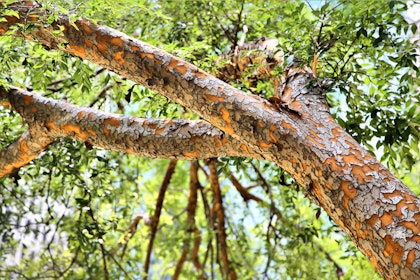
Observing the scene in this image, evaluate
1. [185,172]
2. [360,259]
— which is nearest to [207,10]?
[360,259]

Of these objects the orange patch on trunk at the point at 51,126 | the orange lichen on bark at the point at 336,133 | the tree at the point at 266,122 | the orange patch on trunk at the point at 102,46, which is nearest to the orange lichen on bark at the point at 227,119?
the tree at the point at 266,122

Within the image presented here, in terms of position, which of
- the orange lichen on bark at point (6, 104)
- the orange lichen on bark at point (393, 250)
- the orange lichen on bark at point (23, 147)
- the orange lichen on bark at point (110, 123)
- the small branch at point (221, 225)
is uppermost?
the small branch at point (221, 225)

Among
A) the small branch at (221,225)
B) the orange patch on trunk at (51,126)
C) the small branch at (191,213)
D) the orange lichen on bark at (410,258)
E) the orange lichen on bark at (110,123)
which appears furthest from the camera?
the small branch at (191,213)

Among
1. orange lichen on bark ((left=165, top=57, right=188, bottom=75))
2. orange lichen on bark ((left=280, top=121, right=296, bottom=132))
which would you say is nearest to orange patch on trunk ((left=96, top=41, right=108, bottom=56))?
orange lichen on bark ((left=165, top=57, right=188, bottom=75))

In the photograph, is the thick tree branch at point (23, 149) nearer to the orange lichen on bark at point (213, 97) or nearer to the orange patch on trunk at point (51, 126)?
the orange patch on trunk at point (51, 126)

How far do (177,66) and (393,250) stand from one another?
66 cm

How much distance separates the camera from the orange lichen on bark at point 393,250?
3.61 feet

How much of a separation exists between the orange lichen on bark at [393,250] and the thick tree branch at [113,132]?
512mm

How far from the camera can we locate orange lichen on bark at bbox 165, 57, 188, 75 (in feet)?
4.92

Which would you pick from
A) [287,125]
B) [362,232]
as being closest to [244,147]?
[287,125]

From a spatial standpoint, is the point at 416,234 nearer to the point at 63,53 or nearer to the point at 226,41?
the point at 63,53

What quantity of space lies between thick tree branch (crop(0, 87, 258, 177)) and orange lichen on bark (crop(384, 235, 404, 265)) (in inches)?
20.2

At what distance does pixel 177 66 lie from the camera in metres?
1.51

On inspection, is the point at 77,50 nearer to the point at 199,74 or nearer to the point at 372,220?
the point at 199,74
